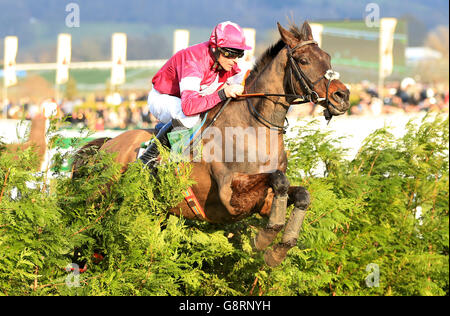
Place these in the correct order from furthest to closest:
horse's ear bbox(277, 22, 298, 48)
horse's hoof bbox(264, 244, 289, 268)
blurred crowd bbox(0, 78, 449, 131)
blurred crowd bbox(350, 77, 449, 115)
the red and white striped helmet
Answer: blurred crowd bbox(350, 77, 449, 115)
blurred crowd bbox(0, 78, 449, 131)
the red and white striped helmet
horse's ear bbox(277, 22, 298, 48)
horse's hoof bbox(264, 244, 289, 268)

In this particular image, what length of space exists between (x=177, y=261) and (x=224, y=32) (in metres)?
1.83

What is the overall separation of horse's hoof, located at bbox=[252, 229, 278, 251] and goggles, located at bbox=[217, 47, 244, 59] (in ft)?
4.76

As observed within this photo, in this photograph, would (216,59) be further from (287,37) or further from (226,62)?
(287,37)

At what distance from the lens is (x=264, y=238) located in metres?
4.37

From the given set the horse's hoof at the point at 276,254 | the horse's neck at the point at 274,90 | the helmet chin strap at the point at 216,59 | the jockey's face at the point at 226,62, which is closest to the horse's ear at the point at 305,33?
the horse's neck at the point at 274,90

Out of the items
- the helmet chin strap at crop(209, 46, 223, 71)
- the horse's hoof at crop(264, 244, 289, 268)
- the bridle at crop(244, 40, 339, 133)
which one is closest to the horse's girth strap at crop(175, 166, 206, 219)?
the horse's hoof at crop(264, 244, 289, 268)

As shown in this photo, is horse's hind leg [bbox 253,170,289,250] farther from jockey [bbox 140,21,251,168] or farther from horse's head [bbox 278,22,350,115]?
jockey [bbox 140,21,251,168]

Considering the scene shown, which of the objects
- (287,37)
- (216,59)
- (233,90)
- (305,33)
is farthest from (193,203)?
(305,33)

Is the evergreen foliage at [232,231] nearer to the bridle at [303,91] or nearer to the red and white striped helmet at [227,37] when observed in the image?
the bridle at [303,91]

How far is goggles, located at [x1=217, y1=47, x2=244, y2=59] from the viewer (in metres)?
4.83

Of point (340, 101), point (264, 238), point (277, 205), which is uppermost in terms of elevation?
point (340, 101)

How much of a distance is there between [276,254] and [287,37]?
1.65m

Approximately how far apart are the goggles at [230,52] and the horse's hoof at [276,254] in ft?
5.14

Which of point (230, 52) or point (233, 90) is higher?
point (230, 52)
